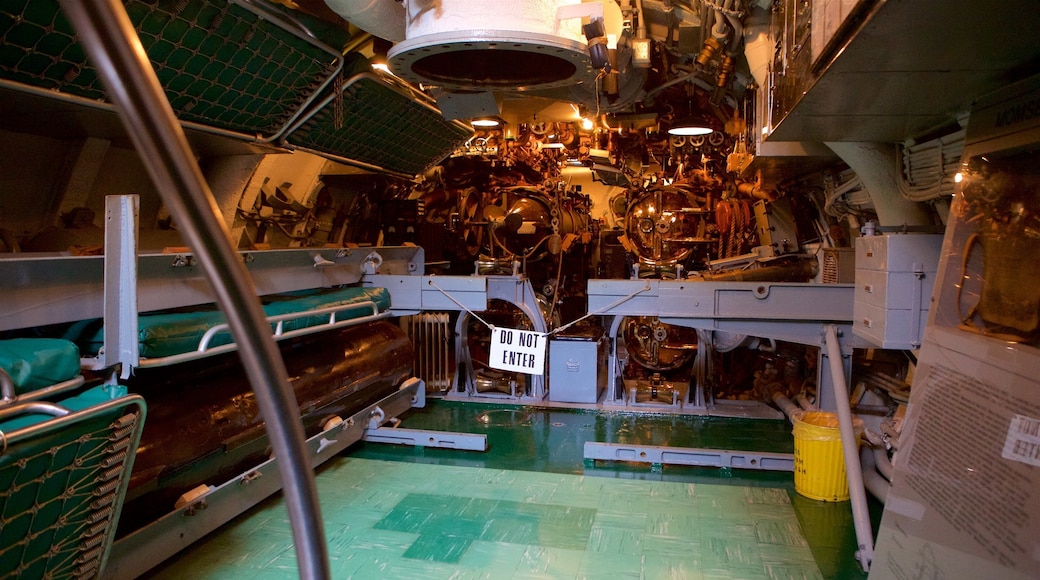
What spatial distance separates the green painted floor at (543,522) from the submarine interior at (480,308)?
0.03m

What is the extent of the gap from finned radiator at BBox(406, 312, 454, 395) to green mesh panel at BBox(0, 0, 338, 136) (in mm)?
2944

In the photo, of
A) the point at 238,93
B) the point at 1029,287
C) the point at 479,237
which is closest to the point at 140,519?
the point at 238,93

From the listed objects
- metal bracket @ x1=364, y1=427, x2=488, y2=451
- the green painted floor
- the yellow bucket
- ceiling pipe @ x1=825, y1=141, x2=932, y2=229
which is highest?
ceiling pipe @ x1=825, y1=141, x2=932, y2=229

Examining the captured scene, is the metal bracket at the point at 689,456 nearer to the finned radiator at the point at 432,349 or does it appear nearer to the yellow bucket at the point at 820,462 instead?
the yellow bucket at the point at 820,462

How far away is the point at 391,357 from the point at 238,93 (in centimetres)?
259

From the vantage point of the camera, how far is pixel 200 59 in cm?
355

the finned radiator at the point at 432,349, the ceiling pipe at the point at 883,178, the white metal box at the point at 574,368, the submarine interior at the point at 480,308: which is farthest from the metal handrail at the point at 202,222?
the finned radiator at the point at 432,349

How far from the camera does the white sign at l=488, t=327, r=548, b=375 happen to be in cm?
552

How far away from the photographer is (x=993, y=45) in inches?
65.6

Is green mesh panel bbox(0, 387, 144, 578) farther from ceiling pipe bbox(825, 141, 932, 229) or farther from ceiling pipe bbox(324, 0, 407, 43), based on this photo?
ceiling pipe bbox(825, 141, 932, 229)

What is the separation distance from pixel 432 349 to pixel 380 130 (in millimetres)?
2476

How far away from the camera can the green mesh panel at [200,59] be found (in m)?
2.74

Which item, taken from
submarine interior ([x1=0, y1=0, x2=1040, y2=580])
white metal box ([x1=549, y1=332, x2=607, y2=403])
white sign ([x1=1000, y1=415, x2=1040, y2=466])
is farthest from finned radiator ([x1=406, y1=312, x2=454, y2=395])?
white sign ([x1=1000, y1=415, x2=1040, y2=466])

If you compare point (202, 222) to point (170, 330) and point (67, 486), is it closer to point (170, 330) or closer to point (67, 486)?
point (67, 486)
